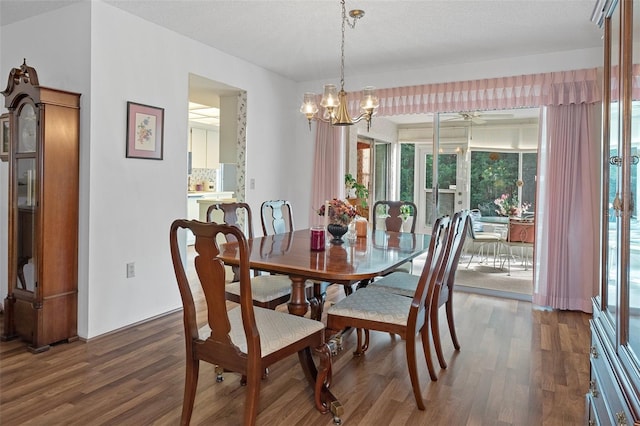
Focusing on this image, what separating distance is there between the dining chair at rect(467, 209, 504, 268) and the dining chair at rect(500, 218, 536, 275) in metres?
0.11

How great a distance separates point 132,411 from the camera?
224cm

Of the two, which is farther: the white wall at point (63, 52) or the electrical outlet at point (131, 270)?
the electrical outlet at point (131, 270)

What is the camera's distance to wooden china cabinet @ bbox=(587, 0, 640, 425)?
135 centimetres

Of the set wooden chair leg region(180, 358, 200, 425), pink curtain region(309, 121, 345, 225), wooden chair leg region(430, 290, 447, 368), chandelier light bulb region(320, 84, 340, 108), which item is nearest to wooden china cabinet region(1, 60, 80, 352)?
wooden chair leg region(180, 358, 200, 425)

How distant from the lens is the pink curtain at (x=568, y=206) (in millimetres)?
4043

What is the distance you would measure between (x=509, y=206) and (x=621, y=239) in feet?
11.7

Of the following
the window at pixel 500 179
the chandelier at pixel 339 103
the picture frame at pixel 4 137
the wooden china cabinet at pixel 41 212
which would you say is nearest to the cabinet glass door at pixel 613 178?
the chandelier at pixel 339 103

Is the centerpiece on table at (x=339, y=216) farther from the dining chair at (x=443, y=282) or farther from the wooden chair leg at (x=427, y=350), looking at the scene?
the wooden chair leg at (x=427, y=350)

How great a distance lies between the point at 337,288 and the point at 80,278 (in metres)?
2.59

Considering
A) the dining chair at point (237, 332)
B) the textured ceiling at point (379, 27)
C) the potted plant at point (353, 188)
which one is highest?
the textured ceiling at point (379, 27)

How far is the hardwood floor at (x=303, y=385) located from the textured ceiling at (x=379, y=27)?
246cm

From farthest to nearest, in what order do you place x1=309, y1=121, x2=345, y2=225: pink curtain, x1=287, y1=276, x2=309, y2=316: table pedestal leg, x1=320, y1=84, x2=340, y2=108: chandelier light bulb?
x1=309, y1=121, x2=345, y2=225: pink curtain → x1=320, y1=84, x2=340, y2=108: chandelier light bulb → x1=287, y1=276, x2=309, y2=316: table pedestal leg

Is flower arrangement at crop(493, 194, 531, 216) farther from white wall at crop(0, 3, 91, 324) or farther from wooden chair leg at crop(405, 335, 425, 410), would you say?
white wall at crop(0, 3, 91, 324)

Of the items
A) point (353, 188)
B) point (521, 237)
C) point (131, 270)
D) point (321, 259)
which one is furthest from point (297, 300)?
point (521, 237)
